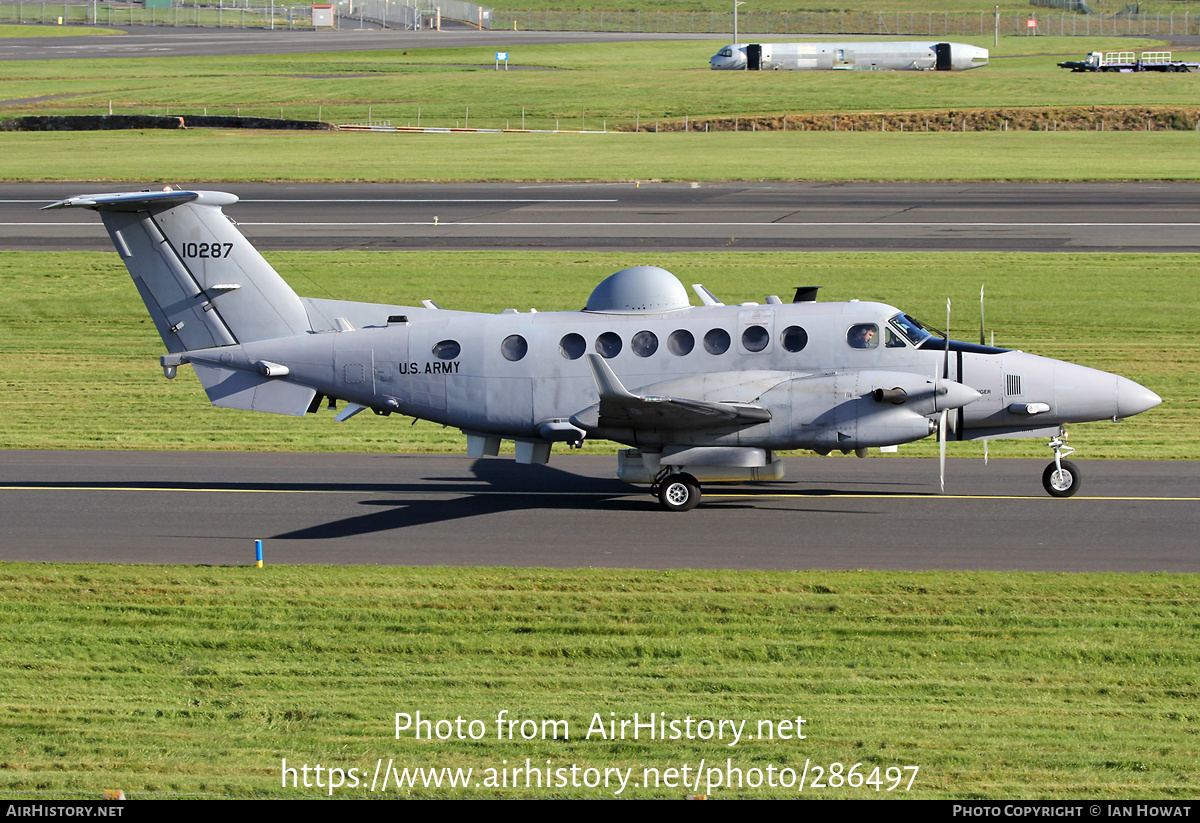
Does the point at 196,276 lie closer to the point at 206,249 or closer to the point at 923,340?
the point at 206,249

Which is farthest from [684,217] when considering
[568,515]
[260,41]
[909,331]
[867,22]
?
[867,22]

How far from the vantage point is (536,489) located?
69.9 feet

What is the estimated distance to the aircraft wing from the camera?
17891 mm

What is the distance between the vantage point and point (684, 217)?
48656mm

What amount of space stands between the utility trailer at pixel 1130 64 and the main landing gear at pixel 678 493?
96.6m

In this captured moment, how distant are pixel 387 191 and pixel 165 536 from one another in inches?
1591

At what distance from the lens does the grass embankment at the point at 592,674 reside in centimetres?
1056

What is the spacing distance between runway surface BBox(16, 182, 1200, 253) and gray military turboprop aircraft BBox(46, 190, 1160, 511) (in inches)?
896

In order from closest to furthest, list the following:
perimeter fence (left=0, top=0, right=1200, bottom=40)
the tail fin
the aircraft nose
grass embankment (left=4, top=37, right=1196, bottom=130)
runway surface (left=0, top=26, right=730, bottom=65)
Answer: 1. the aircraft nose
2. the tail fin
3. grass embankment (left=4, top=37, right=1196, bottom=130)
4. runway surface (left=0, top=26, right=730, bottom=65)
5. perimeter fence (left=0, top=0, right=1200, bottom=40)

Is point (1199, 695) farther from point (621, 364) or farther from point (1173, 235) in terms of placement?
point (1173, 235)

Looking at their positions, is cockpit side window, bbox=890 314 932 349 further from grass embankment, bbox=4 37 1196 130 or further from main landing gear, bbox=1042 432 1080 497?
grass embankment, bbox=4 37 1196 130

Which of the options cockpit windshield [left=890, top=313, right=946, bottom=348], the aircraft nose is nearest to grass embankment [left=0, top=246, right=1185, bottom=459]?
the aircraft nose

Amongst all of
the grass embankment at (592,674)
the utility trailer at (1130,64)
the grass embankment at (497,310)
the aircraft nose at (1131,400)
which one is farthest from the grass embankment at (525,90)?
the aircraft nose at (1131,400)

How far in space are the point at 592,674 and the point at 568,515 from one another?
6.68 metres
